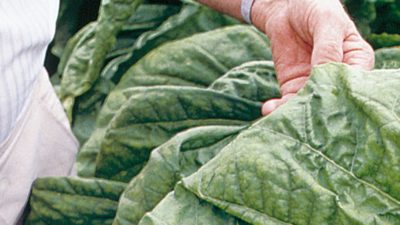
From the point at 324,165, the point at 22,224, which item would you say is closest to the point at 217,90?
the point at 22,224

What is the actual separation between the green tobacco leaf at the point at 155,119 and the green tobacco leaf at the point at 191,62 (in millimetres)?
108

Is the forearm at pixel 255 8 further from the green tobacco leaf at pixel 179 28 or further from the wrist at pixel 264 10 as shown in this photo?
the green tobacco leaf at pixel 179 28

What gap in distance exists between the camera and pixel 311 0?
1030mm

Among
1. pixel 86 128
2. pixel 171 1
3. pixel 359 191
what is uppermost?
pixel 359 191

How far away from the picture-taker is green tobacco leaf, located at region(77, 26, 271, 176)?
142 cm

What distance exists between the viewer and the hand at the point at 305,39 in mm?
947

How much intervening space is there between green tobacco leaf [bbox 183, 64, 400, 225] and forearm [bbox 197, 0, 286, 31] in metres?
0.35

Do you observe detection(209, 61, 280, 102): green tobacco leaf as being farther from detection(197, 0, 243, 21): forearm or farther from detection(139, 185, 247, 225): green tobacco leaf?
detection(139, 185, 247, 225): green tobacco leaf

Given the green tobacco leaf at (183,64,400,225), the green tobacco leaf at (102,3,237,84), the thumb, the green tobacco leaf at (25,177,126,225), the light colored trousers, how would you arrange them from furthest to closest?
the green tobacco leaf at (102,3,237,84), the green tobacco leaf at (25,177,126,225), the light colored trousers, the thumb, the green tobacco leaf at (183,64,400,225)

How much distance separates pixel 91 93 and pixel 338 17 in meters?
0.75

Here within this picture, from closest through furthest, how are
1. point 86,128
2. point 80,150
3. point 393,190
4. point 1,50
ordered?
point 393,190 < point 1,50 < point 80,150 < point 86,128

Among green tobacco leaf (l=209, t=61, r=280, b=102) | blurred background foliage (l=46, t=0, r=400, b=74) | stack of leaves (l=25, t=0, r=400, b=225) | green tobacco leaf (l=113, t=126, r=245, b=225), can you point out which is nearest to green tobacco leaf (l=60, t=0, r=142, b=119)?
stack of leaves (l=25, t=0, r=400, b=225)

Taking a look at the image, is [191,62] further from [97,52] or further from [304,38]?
[304,38]

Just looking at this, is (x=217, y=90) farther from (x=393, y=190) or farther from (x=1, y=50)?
(x=393, y=190)
